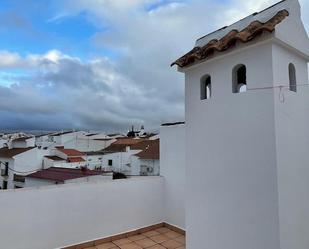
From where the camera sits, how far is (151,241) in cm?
531

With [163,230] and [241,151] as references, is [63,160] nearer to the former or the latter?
[163,230]

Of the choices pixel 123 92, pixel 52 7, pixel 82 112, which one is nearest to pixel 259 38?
pixel 52 7

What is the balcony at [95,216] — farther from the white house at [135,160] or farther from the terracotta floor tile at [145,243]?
the white house at [135,160]

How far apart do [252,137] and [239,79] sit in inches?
34.6

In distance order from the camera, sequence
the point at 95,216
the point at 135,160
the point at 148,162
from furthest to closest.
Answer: the point at 135,160
the point at 148,162
the point at 95,216

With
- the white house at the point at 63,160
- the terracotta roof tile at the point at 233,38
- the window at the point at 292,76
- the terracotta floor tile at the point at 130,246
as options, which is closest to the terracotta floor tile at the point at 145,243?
the terracotta floor tile at the point at 130,246

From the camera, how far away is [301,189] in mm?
2867

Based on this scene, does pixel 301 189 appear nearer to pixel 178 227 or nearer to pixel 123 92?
pixel 178 227

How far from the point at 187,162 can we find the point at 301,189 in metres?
1.49

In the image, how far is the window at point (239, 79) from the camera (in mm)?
2983

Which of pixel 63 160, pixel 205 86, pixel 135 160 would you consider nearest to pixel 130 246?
pixel 205 86

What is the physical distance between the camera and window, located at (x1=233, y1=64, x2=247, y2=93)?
2983 mm

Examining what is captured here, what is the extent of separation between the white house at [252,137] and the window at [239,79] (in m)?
0.01

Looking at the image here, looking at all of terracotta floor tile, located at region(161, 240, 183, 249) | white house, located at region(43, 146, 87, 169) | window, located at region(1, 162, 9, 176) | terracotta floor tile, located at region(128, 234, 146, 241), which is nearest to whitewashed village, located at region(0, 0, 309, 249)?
terracotta floor tile, located at region(128, 234, 146, 241)
